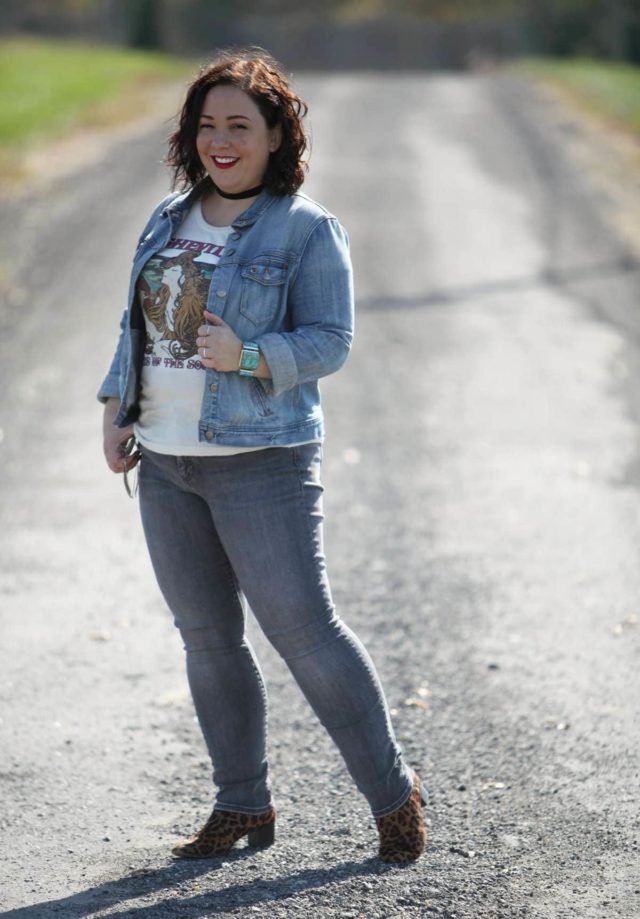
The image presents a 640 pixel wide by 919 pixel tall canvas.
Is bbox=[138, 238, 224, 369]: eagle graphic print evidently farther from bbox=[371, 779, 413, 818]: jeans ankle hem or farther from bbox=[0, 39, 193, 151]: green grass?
bbox=[0, 39, 193, 151]: green grass

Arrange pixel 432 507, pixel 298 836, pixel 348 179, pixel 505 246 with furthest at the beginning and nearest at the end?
pixel 348 179 → pixel 505 246 → pixel 432 507 → pixel 298 836

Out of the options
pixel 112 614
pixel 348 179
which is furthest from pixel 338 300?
pixel 348 179

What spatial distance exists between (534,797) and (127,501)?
3164 millimetres

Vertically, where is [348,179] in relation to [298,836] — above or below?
above

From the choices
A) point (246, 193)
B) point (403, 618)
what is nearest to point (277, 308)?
point (246, 193)

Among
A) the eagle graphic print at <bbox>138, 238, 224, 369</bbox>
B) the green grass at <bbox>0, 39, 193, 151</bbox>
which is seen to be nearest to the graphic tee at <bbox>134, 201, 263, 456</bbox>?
the eagle graphic print at <bbox>138, 238, 224, 369</bbox>

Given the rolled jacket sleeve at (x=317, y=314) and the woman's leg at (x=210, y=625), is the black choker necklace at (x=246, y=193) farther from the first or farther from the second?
the woman's leg at (x=210, y=625)

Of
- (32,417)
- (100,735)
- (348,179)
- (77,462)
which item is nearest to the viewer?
(100,735)

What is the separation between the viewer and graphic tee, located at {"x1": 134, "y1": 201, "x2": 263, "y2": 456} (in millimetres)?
3121

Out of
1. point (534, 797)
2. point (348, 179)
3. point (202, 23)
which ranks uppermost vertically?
point (202, 23)

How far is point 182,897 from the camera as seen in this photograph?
321 cm

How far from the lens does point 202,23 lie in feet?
152

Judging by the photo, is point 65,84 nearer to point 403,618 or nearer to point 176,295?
point 403,618

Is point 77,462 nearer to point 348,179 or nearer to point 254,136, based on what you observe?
point 254,136
